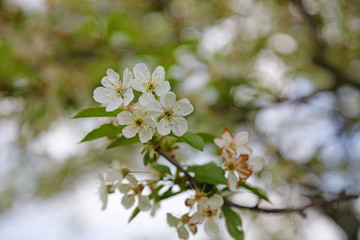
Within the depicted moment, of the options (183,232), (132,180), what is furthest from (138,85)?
(183,232)

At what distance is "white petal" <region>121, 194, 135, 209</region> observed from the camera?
771mm

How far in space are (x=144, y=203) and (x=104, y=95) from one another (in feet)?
0.84

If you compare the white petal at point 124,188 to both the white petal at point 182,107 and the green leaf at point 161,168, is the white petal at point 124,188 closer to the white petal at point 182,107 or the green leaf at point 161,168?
the green leaf at point 161,168

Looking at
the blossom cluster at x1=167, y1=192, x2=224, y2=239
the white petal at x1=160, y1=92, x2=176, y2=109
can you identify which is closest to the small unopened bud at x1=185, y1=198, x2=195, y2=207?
the blossom cluster at x1=167, y1=192, x2=224, y2=239

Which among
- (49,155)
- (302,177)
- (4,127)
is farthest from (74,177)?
(302,177)

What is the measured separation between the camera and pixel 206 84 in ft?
6.27

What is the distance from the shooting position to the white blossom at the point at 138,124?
0.65 meters

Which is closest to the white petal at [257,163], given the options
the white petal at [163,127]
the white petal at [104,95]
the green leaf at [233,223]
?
the green leaf at [233,223]

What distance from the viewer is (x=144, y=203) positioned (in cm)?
76

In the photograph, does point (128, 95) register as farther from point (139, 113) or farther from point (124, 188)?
point (124, 188)

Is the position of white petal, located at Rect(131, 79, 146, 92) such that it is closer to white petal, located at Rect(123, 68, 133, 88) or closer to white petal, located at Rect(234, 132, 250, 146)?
white petal, located at Rect(123, 68, 133, 88)

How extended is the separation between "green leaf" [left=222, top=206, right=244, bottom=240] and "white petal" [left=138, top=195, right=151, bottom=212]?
0.57ft

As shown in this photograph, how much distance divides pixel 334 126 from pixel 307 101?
268 mm

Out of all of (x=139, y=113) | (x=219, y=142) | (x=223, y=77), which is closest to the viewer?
(x=139, y=113)
